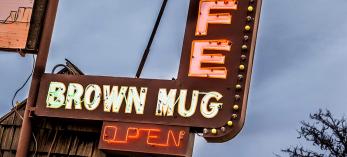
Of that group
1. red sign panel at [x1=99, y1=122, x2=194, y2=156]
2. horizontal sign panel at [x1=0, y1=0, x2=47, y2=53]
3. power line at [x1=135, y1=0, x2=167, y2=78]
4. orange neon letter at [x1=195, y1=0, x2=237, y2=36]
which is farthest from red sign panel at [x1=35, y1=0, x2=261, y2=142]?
horizontal sign panel at [x1=0, y1=0, x2=47, y2=53]

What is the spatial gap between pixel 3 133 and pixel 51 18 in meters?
2.29

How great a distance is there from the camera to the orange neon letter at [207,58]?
10.8m

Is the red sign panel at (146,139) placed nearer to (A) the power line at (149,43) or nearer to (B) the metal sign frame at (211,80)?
(B) the metal sign frame at (211,80)

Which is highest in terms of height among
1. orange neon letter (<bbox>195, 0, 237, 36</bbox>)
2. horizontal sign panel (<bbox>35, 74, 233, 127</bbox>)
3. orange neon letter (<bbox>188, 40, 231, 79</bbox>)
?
orange neon letter (<bbox>195, 0, 237, 36</bbox>)

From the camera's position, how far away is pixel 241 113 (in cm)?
1038

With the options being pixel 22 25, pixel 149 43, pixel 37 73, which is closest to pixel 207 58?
pixel 149 43

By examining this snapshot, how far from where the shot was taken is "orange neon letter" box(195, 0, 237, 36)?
11219 mm

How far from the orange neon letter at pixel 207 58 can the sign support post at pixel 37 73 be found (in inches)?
110

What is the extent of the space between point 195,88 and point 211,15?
4.59 ft

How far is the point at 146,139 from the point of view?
10.6 meters

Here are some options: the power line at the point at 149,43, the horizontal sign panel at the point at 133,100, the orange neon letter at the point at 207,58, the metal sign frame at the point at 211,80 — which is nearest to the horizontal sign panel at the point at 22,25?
the metal sign frame at the point at 211,80

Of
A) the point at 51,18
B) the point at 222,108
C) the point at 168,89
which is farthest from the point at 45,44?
the point at 222,108

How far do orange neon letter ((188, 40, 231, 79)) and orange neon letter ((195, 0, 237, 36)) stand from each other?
24 cm

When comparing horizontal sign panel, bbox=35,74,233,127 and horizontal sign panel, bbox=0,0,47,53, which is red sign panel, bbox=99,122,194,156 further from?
horizontal sign panel, bbox=0,0,47,53
